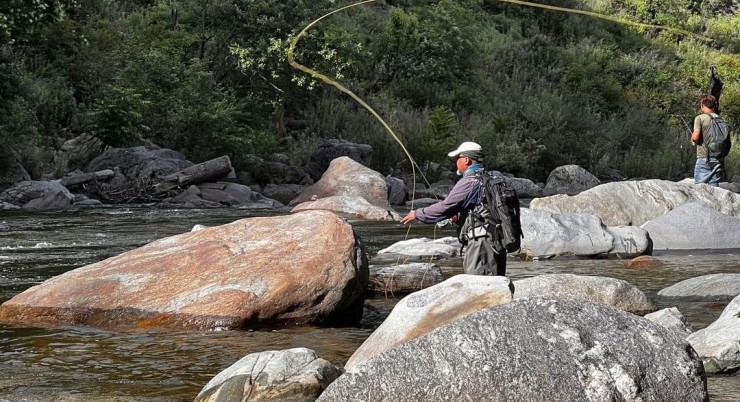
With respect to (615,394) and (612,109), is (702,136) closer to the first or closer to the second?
(615,394)

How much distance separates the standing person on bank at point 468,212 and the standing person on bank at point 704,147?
5837mm

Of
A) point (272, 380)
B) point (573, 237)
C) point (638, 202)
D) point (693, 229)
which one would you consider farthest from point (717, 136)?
point (272, 380)

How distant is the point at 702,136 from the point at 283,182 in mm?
10035

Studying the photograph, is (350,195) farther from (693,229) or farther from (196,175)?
(693,229)

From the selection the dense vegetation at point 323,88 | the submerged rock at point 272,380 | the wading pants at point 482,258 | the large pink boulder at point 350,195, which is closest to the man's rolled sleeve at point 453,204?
the wading pants at point 482,258

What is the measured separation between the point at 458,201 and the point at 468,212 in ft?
0.49

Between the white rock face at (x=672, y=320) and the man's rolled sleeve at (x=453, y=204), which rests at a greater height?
the man's rolled sleeve at (x=453, y=204)

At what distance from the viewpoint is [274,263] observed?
22.8ft

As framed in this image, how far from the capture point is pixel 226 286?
22.6 feet

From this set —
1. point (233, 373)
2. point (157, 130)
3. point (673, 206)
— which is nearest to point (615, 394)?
point (233, 373)

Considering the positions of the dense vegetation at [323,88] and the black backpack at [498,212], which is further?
the dense vegetation at [323,88]

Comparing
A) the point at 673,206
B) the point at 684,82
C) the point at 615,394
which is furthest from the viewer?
the point at 684,82

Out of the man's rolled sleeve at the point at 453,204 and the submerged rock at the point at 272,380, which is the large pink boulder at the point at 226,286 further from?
the submerged rock at the point at 272,380

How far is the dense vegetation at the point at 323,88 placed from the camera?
66.6 ft
